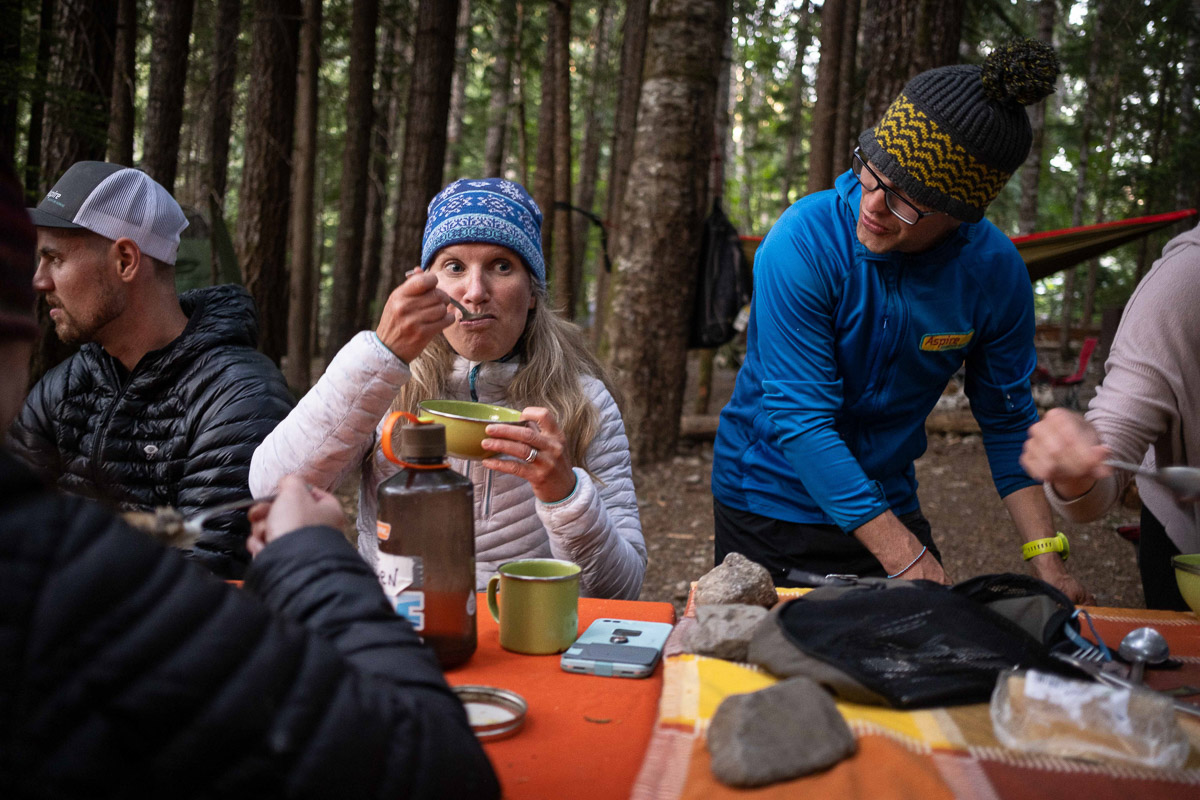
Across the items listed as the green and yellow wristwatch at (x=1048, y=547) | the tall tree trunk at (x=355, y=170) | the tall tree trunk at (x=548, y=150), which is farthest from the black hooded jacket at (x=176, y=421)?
the tall tree trunk at (x=355, y=170)

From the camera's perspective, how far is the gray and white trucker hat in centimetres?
268

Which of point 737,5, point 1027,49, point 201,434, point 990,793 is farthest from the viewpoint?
point 737,5

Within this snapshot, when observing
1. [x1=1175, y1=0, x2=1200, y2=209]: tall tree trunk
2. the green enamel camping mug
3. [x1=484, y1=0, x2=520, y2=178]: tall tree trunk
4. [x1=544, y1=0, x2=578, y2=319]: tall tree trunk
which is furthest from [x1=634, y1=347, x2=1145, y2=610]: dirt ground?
[x1=1175, y1=0, x2=1200, y2=209]: tall tree trunk

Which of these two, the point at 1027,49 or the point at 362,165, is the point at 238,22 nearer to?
the point at 362,165

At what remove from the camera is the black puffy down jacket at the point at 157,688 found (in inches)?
30.2

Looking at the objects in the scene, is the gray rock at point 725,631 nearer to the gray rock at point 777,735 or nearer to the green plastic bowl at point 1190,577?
the gray rock at point 777,735

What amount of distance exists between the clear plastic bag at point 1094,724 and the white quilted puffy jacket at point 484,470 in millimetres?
1021

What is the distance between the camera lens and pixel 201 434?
2.73 m

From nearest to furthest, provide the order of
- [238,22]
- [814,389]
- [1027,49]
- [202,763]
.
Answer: [202,763] → [1027,49] → [814,389] → [238,22]

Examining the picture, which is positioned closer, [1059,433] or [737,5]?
[1059,433]

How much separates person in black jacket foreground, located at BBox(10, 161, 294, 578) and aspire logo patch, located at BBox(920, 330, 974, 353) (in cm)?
189

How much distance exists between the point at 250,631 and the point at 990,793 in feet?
2.92

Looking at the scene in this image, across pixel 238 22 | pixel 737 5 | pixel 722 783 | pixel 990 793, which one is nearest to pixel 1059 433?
pixel 990 793

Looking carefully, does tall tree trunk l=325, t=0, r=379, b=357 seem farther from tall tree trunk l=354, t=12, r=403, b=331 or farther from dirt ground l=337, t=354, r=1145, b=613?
dirt ground l=337, t=354, r=1145, b=613
